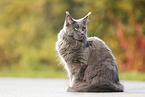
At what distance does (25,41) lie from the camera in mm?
16516

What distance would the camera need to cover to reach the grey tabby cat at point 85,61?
459 cm

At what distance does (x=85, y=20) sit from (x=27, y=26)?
39.1 ft

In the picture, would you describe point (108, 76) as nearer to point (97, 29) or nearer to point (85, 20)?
point (85, 20)

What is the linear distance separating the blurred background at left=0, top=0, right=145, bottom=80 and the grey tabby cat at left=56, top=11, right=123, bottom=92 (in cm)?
781

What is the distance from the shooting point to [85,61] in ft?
15.3

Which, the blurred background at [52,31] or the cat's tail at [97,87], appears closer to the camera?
the cat's tail at [97,87]

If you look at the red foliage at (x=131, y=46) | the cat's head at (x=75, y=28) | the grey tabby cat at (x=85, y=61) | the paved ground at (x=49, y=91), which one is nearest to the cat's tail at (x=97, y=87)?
the grey tabby cat at (x=85, y=61)

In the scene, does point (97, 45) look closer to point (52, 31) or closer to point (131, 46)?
point (131, 46)

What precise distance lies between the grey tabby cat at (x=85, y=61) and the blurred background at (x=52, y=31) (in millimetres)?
7815

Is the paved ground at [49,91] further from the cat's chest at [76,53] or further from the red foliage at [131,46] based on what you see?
the red foliage at [131,46]

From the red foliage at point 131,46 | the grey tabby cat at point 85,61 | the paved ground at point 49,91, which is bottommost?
the paved ground at point 49,91

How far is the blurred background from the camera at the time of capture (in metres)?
13.1

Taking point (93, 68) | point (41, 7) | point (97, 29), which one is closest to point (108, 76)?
point (93, 68)

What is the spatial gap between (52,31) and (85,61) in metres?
12.4
